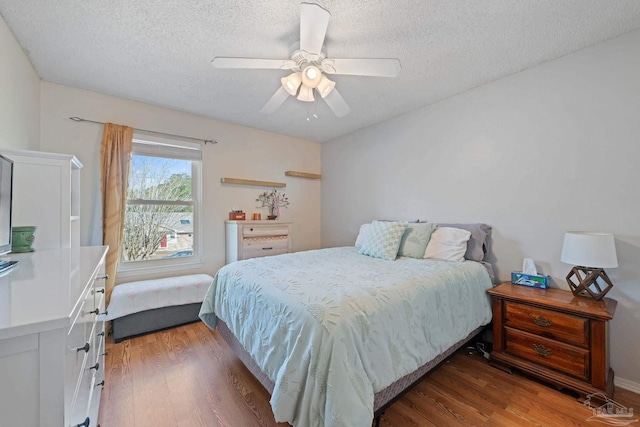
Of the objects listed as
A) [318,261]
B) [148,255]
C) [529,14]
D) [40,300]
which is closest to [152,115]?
[148,255]

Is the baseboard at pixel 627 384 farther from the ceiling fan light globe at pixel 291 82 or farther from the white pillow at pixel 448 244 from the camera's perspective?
the ceiling fan light globe at pixel 291 82

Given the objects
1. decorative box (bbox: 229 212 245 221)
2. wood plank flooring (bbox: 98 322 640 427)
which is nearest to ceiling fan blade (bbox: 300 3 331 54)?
wood plank flooring (bbox: 98 322 640 427)

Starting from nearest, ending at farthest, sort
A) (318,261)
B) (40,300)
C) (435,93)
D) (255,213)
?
(40,300) → (318,261) → (435,93) → (255,213)

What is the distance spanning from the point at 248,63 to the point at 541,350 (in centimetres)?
284

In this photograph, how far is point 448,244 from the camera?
7.93 feet

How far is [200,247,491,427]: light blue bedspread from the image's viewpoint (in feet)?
3.74

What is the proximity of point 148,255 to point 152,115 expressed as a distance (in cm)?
161

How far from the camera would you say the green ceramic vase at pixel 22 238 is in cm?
156

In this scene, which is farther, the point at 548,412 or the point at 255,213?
the point at 255,213

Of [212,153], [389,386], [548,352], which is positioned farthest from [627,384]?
[212,153]

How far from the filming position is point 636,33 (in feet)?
5.82

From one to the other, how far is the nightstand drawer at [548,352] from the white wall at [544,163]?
451mm

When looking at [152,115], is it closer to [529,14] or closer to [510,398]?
[529,14]

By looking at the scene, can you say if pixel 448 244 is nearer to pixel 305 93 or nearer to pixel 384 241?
pixel 384 241
